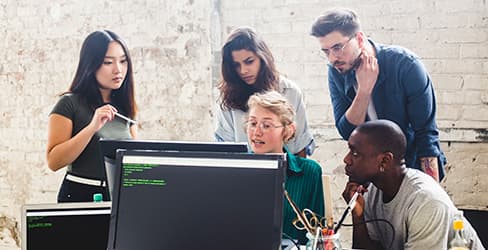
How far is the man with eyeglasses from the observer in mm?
2258

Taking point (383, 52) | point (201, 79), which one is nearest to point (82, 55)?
point (201, 79)

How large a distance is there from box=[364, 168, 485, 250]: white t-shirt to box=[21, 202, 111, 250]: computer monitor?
91 cm

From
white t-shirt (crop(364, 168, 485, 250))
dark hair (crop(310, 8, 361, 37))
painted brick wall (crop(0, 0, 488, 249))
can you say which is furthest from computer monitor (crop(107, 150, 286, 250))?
painted brick wall (crop(0, 0, 488, 249))

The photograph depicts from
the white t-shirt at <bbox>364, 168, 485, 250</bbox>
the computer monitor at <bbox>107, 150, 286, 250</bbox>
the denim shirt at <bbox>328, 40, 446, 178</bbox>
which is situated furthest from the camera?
the denim shirt at <bbox>328, 40, 446, 178</bbox>

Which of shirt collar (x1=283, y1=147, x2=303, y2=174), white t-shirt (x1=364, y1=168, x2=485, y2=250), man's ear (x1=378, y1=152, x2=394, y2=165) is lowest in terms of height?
white t-shirt (x1=364, y1=168, x2=485, y2=250)

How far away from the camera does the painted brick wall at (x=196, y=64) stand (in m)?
2.67

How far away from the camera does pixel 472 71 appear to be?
2639 mm

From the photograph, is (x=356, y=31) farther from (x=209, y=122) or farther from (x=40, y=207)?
(x=40, y=207)

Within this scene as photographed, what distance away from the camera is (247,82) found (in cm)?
242

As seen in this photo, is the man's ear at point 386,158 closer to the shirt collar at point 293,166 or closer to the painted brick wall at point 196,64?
the shirt collar at point 293,166

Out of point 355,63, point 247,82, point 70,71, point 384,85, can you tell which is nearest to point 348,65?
point 355,63

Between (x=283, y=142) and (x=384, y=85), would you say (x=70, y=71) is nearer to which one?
(x=283, y=142)

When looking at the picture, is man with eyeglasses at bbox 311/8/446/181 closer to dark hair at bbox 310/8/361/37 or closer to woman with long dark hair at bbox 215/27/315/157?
dark hair at bbox 310/8/361/37

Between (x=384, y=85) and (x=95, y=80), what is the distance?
127 centimetres
